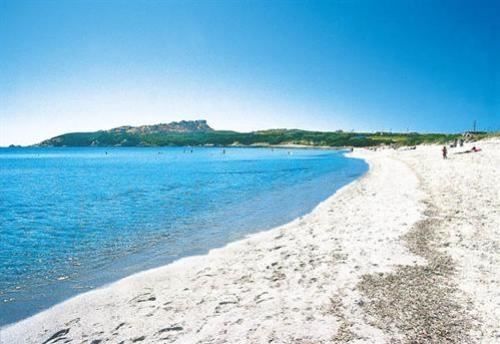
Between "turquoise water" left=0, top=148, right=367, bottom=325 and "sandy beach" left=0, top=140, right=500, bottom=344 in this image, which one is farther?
"turquoise water" left=0, top=148, right=367, bottom=325

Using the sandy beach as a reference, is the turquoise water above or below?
below

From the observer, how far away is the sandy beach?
23.5 feet

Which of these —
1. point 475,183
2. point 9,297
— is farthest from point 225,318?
point 475,183

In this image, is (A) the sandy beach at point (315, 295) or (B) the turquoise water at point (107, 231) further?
(B) the turquoise water at point (107, 231)

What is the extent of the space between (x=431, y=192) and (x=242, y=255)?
17417 mm

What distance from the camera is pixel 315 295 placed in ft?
29.2

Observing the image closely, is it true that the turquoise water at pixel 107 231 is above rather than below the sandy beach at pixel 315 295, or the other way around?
below

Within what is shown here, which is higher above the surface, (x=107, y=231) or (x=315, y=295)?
(x=315, y=295)

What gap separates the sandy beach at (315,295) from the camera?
716 centimetres

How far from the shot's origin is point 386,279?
9688 millimetres

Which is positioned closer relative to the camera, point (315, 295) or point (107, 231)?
point (315, 295)

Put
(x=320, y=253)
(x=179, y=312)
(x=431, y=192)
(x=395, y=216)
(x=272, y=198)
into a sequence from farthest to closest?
(x=272, y=198), (x=431, y=192), (x=395, y=216), (x=320, y=253), (x=179, y=312)

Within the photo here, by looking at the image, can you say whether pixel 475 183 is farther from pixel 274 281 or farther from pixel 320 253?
pixel 274 281

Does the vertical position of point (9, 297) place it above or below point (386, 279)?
below
